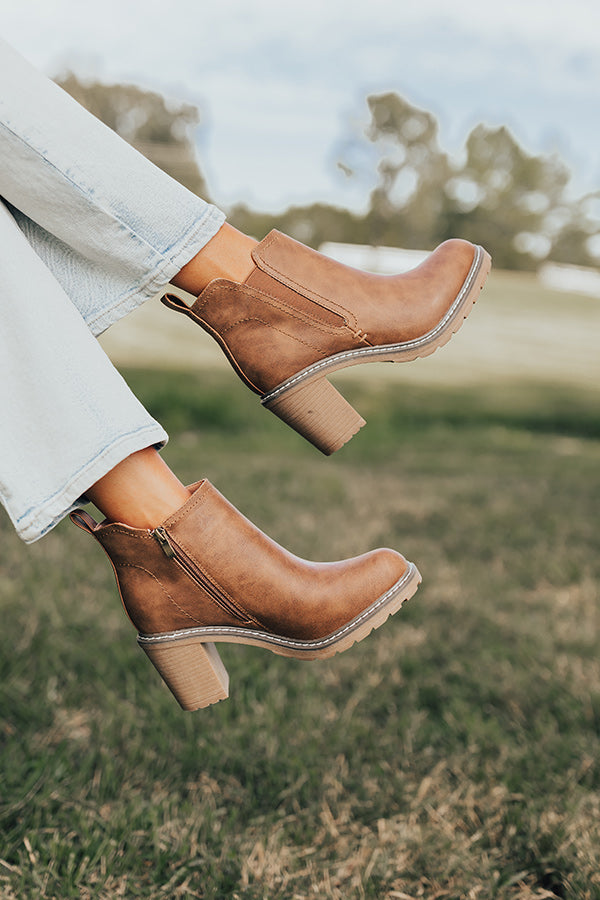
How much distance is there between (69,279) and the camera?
1467 millimetres

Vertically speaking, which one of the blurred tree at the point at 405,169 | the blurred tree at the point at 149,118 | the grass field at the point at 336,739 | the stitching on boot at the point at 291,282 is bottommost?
the grass field at the point at 336,739

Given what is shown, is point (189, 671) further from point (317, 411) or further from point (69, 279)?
point (69, 279)

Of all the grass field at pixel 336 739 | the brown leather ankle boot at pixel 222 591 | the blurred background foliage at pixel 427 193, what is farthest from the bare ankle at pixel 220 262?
the blurred background foliage at pixel 427 193

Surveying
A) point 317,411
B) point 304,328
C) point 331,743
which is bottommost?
point 331,743

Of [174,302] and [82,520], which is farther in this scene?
[174,302]

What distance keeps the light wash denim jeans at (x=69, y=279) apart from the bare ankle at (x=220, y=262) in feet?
0.13

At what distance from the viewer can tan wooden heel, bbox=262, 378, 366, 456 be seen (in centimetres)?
Result: 154

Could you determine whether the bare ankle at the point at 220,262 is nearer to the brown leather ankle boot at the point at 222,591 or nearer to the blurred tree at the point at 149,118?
the brown leather ankle boot at the point at 222,591

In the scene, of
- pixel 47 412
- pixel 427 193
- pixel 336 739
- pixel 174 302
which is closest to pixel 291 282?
pixel 174 302

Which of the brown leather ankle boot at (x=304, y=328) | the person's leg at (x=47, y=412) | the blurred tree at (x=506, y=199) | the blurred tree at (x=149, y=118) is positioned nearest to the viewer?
the person's leg at (x=47, y=412)

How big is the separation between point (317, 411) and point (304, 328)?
157mm

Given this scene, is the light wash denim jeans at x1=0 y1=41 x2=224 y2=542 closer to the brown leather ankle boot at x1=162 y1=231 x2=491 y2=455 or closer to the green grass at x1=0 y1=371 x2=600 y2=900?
the brown leather ankle boot at x1=162 y1=231 x2=491 y2=455

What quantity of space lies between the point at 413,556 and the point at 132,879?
241 cm

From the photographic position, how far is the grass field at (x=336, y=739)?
151cm
